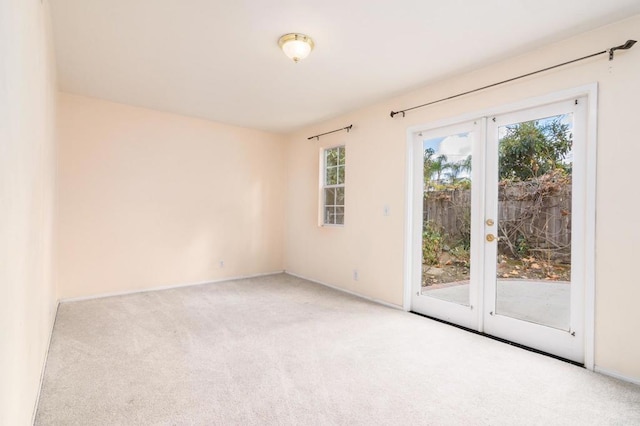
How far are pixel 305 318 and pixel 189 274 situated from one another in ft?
7.42

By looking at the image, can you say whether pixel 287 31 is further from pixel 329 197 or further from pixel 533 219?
pixel 329 197

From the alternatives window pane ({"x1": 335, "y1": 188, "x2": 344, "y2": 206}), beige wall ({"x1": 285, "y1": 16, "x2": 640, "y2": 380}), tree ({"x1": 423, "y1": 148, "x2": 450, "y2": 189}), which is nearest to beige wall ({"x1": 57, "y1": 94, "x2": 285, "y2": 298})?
beige wall ({"x1": 285, "y1": 16, "x2": 640, "y2": 380})

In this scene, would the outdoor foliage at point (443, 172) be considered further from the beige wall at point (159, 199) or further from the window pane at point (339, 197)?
the beige wall at point (159, 199)

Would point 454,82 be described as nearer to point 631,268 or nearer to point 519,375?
point 631,268

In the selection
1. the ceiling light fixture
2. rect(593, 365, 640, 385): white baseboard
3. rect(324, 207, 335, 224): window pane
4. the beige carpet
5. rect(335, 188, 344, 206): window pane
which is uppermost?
the ceiling light fixture

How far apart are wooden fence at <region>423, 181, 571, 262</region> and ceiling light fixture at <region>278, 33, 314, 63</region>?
6.65 feet

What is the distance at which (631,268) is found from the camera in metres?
2.24

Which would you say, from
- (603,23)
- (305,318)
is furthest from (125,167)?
(603,23)

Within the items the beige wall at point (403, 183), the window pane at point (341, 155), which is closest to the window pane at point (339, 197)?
the beige wall at point (403, 183)

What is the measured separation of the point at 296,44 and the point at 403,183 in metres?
1.93

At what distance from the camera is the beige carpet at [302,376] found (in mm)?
Result: 1839

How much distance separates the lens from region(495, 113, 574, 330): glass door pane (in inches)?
103

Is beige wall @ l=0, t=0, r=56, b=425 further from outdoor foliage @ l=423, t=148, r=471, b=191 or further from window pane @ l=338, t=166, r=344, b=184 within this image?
window pane @ l=338, t=166, r=344, b=184

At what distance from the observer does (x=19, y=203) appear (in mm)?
1326
